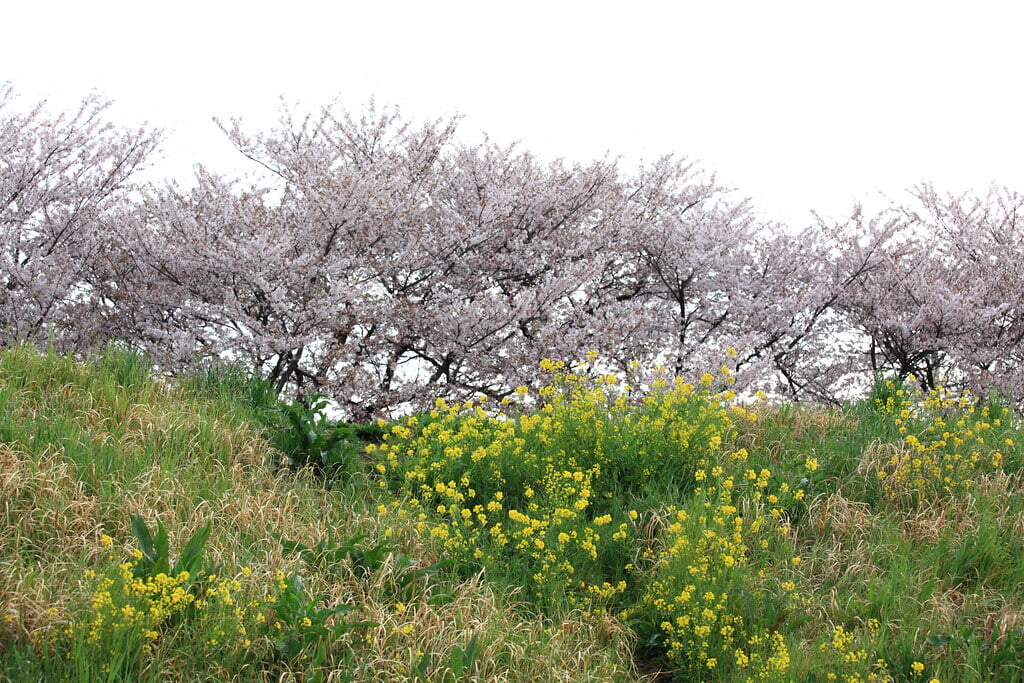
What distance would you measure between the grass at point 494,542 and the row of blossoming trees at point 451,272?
2.61 meters

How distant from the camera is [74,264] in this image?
1088cm

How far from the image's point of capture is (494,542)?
527 cm

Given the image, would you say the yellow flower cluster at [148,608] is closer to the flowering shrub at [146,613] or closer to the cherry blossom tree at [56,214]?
the flowering shrub at [146,613]

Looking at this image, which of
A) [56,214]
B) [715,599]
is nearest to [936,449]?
[715,599]

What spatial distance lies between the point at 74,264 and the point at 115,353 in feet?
13.5

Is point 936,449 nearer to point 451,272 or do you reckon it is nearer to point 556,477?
point 556,477

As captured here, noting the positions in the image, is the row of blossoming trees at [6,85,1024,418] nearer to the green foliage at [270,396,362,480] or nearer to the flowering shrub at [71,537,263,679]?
the green foliage at [270,396,362,480]

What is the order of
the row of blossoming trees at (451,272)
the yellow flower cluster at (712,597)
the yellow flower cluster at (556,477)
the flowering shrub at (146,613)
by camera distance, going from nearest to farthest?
the flowering shrub at (146,613) < the yellow flower cluster at (712,597) < the yellow flower cluster at (556,477) < the row of blossoming trees at (451,272)

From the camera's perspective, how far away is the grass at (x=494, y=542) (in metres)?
4.09

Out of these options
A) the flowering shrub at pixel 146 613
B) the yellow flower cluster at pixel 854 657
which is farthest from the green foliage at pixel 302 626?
the yellow flower cluster at pixel 854 657

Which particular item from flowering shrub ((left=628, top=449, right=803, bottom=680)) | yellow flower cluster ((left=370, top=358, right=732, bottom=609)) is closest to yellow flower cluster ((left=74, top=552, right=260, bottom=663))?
yellow flower cluster ((left=370, top=358, right=732, bottom=609))

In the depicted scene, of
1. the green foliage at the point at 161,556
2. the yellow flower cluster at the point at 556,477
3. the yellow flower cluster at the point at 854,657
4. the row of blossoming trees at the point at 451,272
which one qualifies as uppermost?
the row of blossoming trees at the point at 451,272

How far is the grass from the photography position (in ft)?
13.4

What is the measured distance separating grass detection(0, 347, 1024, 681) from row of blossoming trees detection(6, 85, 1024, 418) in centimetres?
261
